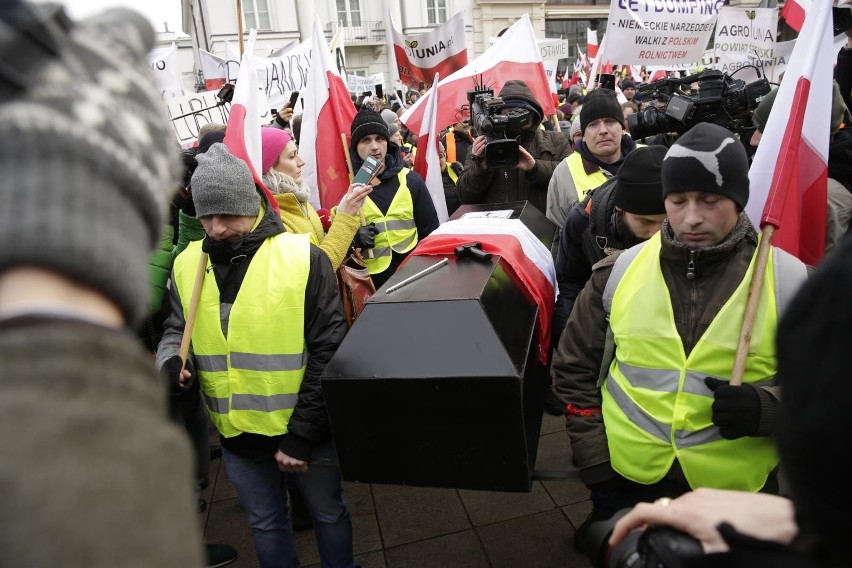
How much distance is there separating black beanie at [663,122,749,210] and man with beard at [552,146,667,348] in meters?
0.48

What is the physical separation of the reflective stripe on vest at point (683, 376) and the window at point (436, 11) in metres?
36.8

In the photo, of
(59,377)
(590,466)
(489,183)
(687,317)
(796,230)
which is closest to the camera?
(59,377)

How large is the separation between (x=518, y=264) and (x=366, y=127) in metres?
1.93

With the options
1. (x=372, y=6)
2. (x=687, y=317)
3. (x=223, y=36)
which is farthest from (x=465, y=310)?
(x=372, y=6)

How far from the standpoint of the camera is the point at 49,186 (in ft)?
1.55

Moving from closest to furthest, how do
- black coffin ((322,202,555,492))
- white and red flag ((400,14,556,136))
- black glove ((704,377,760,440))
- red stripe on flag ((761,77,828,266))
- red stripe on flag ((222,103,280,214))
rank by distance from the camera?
black glove ((704,377,760,440)) < black coffin ((322,202,555,492)) < red stripe on flag ((761,77,828,266)) < red stripe on flag ((222,103,280,214)) < white and red flag ((400,14,556,136))

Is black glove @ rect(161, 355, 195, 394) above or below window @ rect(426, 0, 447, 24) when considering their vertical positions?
below

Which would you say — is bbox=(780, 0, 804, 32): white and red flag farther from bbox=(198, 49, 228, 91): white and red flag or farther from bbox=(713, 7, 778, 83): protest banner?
bbox=(198, 49, 228, 91): white and red flag

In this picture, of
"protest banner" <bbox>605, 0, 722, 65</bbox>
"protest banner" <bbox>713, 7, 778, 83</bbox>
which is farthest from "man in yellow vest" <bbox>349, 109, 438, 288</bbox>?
"protest banner" <bbox>713, 7, 778, 83</bbox>

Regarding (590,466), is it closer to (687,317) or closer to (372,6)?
Result: (687,317)

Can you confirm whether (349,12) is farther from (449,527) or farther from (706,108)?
(449,527)

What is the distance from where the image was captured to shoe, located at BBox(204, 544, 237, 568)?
2955mm

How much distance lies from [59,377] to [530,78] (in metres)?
5.82

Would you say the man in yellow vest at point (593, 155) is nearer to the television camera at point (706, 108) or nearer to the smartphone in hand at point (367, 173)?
the television camera at point (706, 108)
